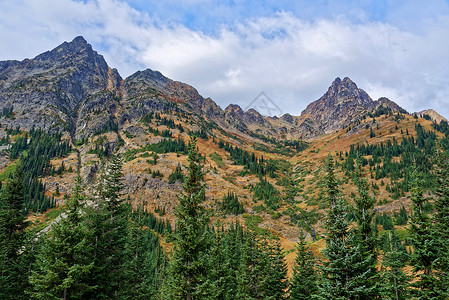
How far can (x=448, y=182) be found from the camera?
27328mm

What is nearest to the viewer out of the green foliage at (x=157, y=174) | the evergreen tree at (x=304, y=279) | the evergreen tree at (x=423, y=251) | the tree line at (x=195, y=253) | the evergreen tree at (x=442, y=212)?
the tree line at (x=195, y=253)

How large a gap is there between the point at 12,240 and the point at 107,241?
15057 mm

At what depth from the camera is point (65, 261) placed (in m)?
18.9

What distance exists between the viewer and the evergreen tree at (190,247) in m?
18.1

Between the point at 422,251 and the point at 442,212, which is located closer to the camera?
the point at 422,251

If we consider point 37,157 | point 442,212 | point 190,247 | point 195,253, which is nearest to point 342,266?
point 195,253

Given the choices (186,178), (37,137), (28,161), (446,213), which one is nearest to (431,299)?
(446,213)

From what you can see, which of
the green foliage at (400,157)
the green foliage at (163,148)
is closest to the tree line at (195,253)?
the green foliage at (400,157)

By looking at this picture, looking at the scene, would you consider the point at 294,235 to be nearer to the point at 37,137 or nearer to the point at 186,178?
the point at 186,178

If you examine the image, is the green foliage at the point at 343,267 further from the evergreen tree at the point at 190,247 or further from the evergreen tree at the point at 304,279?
the evergreen tree at the point at 304,279

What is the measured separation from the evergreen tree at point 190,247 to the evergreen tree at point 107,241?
791cm

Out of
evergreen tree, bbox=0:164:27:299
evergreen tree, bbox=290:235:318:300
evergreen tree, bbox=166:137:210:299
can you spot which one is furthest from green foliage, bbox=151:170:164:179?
evergreen tree, bbox=166:137:210:299

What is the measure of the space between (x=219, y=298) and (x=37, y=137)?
8900 inches

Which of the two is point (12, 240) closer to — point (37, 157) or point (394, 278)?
point (394, 278)
